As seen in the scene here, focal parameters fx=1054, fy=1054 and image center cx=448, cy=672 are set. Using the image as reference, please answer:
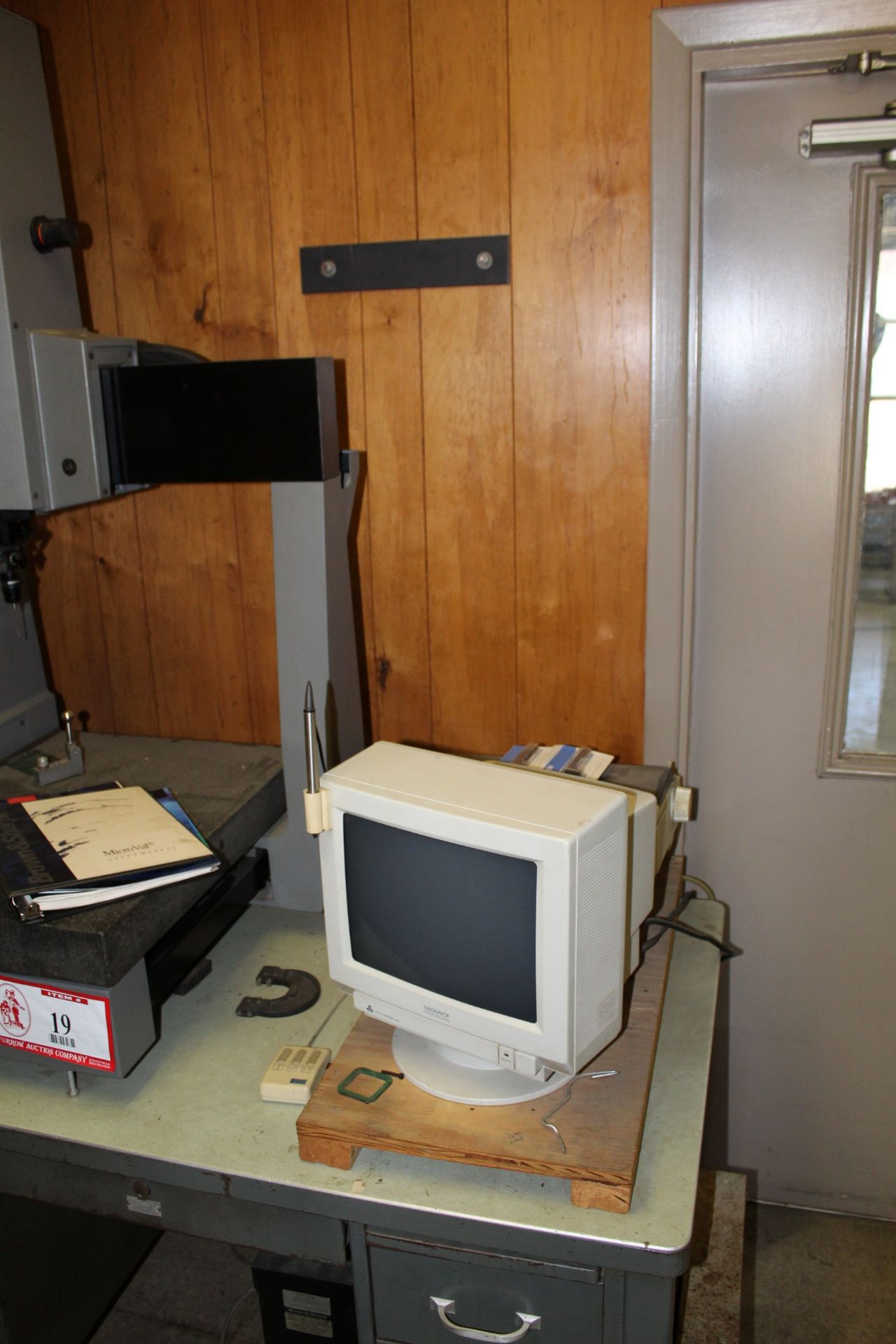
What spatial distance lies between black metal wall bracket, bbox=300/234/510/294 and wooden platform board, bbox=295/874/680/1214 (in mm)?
1199

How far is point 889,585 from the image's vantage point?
1.74 metres

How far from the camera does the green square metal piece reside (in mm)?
1261

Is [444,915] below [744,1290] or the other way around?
the other way around

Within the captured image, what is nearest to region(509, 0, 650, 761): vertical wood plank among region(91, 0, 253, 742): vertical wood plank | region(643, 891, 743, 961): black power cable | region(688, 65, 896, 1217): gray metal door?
region(688, 65, 896, 1217): gray metal door

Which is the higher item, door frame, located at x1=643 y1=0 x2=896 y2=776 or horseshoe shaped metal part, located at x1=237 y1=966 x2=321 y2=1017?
door frame, located at x1=643 y1=0 x2=896 y2=776

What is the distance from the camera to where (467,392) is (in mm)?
1776

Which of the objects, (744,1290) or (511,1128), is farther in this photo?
(744,1290)

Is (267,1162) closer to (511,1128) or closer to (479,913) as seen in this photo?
(511,1128)

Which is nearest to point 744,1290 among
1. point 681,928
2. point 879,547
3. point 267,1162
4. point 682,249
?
point 681,928

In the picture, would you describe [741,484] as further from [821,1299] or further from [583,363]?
[821,1299]

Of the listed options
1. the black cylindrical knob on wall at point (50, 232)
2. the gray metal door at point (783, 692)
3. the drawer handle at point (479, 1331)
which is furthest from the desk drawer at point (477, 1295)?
the black cylindrical knob on wall at point (50, 232)

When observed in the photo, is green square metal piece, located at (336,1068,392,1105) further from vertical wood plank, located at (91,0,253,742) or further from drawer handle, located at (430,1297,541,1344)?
vertical wood plank, located at (91,0,253,742)

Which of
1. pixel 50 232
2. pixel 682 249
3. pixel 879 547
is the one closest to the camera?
pixel 50 232

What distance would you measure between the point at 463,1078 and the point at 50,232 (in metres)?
1.29
